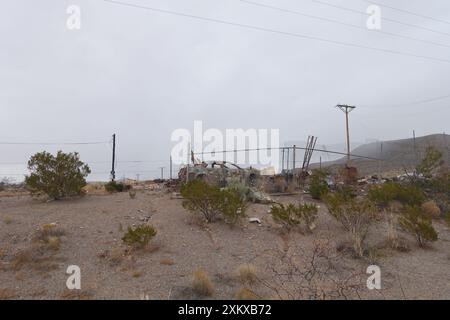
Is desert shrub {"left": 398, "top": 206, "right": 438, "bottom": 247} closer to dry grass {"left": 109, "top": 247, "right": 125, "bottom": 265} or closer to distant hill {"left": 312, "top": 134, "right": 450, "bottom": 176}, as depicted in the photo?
dry grass {"left": 109, "top": 247, "right": 125, "bottom": 265}

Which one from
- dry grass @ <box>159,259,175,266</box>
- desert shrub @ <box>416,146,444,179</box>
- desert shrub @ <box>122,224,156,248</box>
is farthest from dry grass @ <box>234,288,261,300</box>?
desert shrub @ <box>416,146,444,179</box>

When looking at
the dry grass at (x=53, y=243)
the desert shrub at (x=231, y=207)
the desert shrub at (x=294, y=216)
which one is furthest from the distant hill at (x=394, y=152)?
the dry grass at (x=53, y=243)

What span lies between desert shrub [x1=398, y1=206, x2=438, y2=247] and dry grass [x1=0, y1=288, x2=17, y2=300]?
10.5m

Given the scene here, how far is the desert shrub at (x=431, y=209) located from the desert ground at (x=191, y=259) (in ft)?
4.04

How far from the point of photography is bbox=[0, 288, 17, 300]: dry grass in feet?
Answer: 21.3

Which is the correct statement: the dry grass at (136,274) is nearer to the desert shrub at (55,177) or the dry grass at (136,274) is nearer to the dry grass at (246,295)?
the dry grass at (246,295)

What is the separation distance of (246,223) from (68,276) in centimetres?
614

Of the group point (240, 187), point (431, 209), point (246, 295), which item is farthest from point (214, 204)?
point (431, 209)

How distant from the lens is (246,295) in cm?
634

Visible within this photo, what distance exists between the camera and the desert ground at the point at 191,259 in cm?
693

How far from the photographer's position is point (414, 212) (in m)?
11.6
